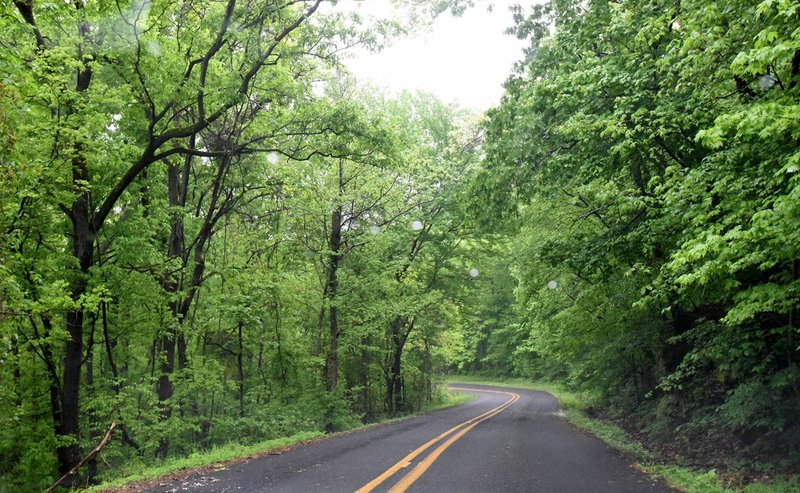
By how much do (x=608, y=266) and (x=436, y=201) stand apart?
927cm

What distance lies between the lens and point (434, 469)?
6496 millimetres

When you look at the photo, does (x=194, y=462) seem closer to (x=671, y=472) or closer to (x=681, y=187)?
(x=671, y=472)

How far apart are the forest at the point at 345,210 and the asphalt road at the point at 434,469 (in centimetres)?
189

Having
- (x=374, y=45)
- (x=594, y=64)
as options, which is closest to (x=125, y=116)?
(x=374, y=45)

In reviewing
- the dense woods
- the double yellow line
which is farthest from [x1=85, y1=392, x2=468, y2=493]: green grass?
the dense woods

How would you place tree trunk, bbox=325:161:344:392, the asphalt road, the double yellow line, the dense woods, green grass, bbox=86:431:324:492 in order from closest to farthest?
the dense woods < the double yellow line < the asphalt road < green grass, bbox=86:431:324:492 < tree trunk, bbox=325:161:344:392

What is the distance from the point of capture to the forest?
17.7 feet

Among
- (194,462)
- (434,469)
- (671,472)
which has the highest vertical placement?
(194,462)

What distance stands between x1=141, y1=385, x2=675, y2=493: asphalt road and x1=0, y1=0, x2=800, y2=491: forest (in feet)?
6.21

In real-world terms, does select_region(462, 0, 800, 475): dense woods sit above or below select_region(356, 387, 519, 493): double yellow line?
above

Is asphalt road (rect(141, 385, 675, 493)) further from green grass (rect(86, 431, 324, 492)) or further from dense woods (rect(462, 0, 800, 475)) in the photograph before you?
dense woods (rect(462, 0, 800, 475))

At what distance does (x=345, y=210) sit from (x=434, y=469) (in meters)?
11.0

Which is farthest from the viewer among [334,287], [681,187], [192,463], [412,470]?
[334,287]

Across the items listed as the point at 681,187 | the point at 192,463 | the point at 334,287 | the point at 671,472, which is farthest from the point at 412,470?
the point at 334,287
